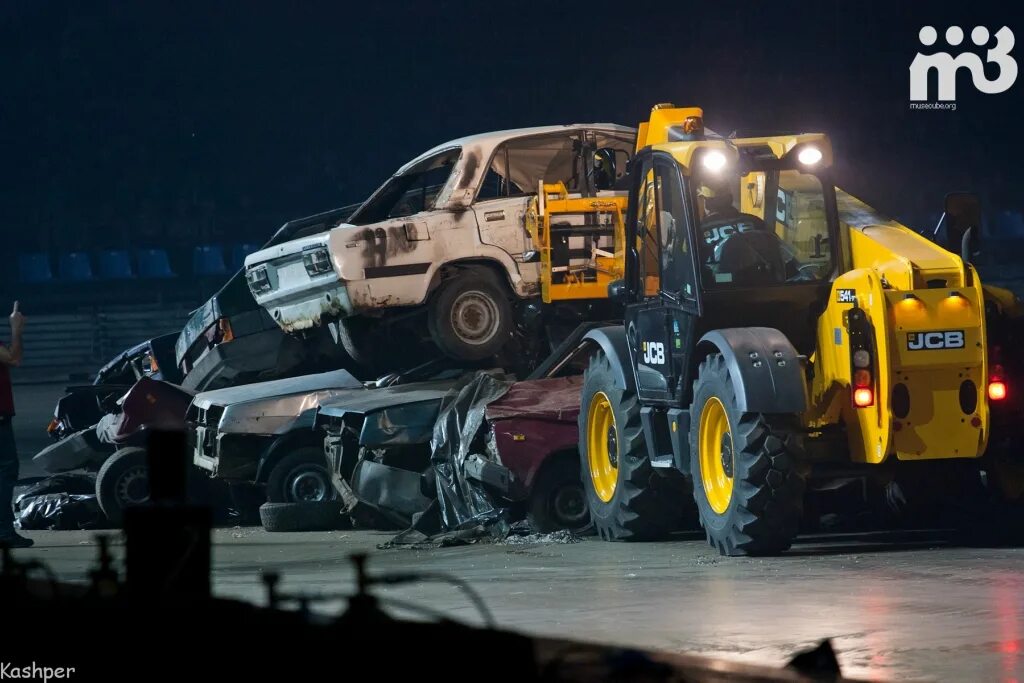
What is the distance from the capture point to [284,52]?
46312 mm

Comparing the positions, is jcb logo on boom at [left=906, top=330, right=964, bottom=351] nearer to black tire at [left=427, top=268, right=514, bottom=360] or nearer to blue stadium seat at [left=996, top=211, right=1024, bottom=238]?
black tire at [left=427, top=268, right=514, bottom=360]

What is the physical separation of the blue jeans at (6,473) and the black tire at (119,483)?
1.70 metres

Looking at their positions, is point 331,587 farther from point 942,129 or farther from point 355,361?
point 942,129

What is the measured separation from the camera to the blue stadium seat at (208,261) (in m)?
44.9

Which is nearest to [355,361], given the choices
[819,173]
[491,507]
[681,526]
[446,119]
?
[491,507]

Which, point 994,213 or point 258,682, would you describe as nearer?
point 258,682

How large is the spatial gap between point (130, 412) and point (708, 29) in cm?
3220

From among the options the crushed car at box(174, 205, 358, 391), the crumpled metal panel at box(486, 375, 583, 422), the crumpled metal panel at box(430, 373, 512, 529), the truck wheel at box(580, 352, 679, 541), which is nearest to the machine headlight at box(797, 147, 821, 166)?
the truck wheel at box(580, 352, 679, 541)

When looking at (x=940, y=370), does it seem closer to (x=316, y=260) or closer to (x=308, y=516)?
(x=308, y=516)

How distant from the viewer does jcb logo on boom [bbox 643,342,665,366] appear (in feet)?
38.1

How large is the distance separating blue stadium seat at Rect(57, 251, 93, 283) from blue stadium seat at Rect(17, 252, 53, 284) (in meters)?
0.37

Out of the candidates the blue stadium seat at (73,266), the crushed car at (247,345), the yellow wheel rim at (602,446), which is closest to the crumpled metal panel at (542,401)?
the yellow wheel rim at (602,446)

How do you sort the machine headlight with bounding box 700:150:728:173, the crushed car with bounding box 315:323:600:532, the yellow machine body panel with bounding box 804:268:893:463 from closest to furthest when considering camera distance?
the yellow machine body panel with bounding box 804:268:893:463 → the machine headlight with bounding box 700:150:728:173 → the crushed car with bounding box 315:323:600:532

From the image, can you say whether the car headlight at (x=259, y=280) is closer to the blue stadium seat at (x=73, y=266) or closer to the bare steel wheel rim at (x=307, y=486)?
the bare steel wheel rim at (x=307, y=486)
